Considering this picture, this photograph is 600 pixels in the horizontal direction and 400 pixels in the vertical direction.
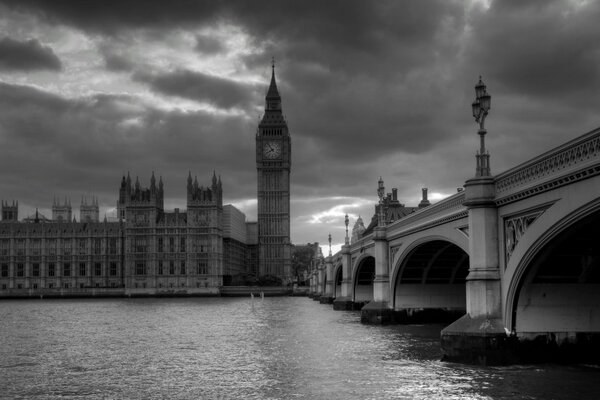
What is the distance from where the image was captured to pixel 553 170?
805 inches

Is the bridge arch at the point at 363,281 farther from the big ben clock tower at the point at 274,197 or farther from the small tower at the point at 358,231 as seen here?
the big ben clock tower at the point at 274,197

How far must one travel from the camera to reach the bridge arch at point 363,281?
66.6 m

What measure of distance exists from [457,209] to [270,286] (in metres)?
118

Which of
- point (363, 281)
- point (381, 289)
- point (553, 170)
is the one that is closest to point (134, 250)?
point (363, 281)

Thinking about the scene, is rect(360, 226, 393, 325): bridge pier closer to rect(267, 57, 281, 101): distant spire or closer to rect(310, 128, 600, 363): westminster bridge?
rect(310, 128, 600, 363): westminster bridge

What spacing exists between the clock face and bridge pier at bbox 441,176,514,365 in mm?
145259

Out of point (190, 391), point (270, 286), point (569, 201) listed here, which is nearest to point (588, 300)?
point (569, 201)

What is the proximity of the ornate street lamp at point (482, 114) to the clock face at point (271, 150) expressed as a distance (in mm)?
144802

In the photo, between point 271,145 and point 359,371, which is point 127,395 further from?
point 271,145

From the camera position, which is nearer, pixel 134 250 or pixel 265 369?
pixel 265 369

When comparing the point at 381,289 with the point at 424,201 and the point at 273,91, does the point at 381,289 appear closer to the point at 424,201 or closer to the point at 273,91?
the point at 424,201

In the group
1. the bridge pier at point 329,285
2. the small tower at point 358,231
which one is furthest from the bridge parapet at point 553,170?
the small tower at point 358,231

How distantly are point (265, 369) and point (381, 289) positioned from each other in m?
20.6

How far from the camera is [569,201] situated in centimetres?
1945
